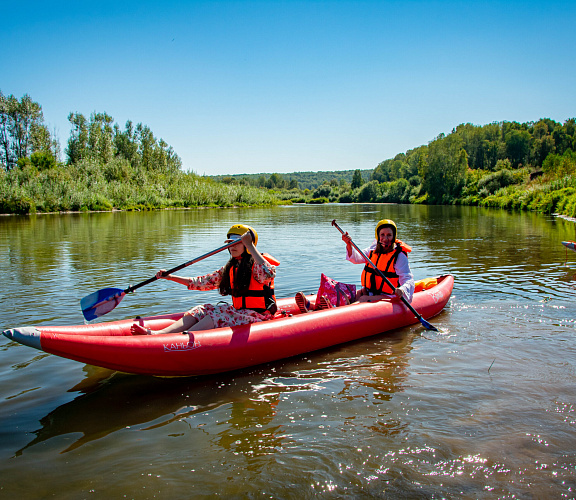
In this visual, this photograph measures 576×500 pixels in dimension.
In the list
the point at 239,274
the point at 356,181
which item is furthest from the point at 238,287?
the point at 356,181

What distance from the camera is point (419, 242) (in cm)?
1402

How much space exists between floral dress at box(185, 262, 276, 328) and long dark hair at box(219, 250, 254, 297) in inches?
1.9

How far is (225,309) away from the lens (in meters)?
4.25

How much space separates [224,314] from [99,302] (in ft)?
3.92

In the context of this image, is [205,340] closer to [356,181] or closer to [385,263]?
[385,263]

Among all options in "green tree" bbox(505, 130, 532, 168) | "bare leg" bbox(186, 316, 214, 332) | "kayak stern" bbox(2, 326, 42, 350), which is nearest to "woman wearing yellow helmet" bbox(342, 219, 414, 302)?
"bare leg" bbox(186, 316, 214, 332)

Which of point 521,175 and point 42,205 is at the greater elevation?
point 521,175

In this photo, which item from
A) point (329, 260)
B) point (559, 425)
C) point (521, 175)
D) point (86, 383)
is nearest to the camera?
point (559, 425)

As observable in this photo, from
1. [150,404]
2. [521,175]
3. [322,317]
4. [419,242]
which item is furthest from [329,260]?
[521,175]

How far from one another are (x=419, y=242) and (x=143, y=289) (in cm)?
919

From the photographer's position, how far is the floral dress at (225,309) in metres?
4.12

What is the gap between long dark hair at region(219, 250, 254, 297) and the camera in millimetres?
4148

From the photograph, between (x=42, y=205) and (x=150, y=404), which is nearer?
(x=150, y=404)

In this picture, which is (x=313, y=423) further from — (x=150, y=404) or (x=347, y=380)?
(x=150, y=404)
